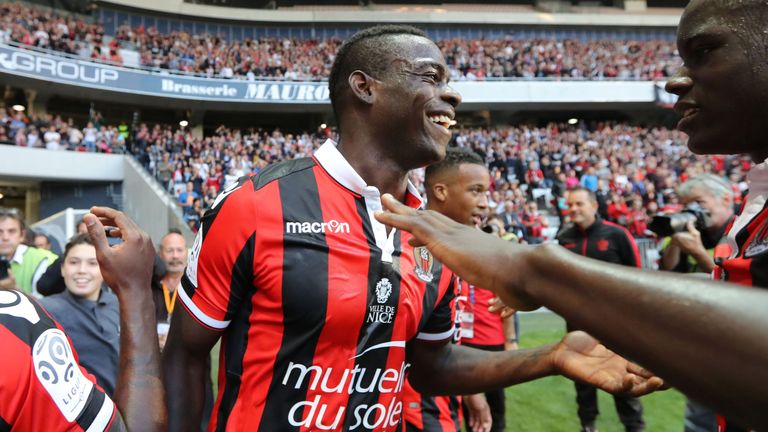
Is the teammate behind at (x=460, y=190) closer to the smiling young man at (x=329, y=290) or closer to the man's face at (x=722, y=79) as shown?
the smiling young man at (x=329, y=290)

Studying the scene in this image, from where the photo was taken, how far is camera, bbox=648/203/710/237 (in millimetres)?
3209

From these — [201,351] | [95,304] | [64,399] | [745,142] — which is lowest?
[95,304]

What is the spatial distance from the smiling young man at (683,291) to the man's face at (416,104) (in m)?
0.88

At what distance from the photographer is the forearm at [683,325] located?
756 millimetres

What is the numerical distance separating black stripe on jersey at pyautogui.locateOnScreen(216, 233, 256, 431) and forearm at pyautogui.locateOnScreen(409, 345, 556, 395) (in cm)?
79

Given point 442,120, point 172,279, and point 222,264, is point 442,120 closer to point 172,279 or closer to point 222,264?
point 222,264

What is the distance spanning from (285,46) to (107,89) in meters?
10.1

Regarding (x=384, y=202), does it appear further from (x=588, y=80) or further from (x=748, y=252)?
(x=588, y=80)

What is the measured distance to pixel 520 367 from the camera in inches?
81.5

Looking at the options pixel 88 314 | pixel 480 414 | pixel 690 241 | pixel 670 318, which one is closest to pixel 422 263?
pixel 670 318

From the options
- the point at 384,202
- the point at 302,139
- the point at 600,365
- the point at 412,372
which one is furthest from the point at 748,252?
the point at 302,139

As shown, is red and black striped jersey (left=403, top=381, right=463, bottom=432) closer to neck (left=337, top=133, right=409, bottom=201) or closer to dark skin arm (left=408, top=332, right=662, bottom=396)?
dark skin arm (left=408, top=332, right=662, bottom=396)

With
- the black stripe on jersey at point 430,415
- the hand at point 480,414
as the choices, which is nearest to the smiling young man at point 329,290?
the black stripe on jersey at point 430,415

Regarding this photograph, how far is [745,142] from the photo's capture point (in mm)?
1416
